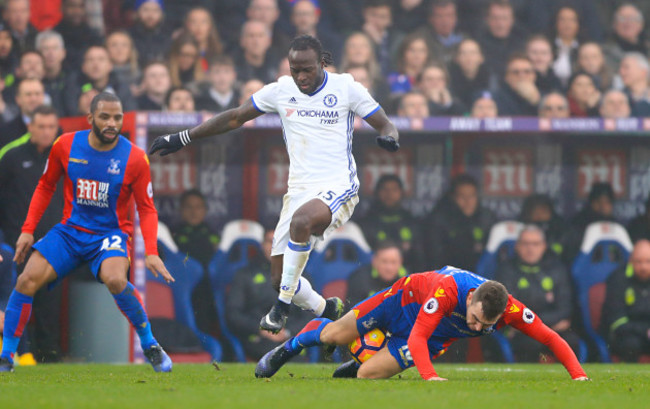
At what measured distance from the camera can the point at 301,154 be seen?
812cm

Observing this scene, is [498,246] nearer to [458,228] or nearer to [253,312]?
[458,228]

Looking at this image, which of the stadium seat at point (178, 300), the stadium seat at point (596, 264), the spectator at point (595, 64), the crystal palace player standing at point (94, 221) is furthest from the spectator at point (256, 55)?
the crystal palace player standing at point (94, 221)

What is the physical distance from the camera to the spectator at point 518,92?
12.9 metres

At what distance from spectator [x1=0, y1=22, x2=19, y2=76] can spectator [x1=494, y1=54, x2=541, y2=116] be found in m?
5.38

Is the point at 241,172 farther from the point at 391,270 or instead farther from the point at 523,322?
the point at 523,322

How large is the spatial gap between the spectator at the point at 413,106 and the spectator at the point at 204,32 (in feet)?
7.15

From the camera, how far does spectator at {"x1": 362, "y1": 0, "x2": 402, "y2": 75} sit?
13336 mm

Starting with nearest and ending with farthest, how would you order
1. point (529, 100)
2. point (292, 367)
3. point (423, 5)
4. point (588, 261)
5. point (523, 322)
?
1. point (523, 322)
2. point (292, 367)
3. point (588, 261)
4. point (529, 100)
5. point (423, 5)

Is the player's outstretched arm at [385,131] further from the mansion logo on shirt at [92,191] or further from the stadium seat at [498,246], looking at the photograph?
the stadium seat at [498,246]

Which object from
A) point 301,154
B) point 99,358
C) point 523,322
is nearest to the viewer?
point 523,322

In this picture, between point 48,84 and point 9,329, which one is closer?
point 9,329

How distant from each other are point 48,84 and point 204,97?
165cm

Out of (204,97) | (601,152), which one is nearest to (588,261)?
(601,152)

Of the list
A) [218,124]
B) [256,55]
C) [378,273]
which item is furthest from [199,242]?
[218,124]
